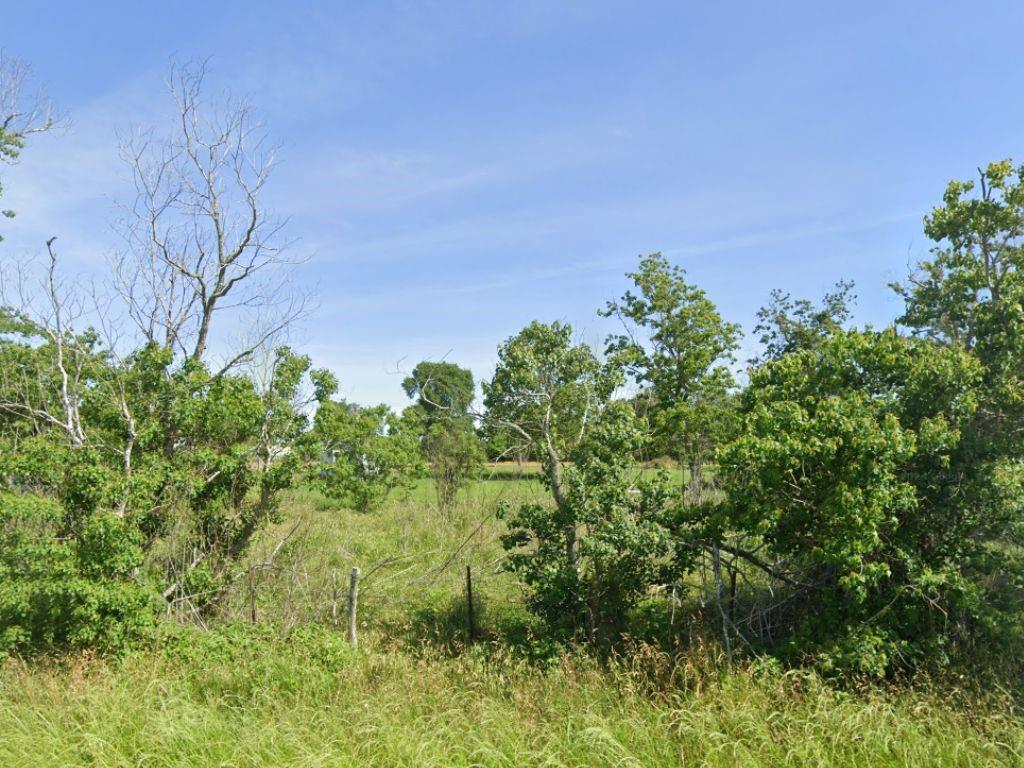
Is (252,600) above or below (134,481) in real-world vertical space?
below

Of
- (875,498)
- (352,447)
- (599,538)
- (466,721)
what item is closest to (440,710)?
(466,721)

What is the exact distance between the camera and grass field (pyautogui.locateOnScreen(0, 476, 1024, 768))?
5320 millimetres

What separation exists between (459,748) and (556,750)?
2.50ft

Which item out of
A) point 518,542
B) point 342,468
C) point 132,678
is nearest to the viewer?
point 132,678

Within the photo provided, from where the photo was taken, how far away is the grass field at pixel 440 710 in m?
5.32

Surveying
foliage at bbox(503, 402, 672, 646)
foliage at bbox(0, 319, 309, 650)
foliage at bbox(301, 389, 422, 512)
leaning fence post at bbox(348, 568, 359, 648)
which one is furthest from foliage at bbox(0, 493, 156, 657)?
foliage at bbox(503, 402, 672, 646)

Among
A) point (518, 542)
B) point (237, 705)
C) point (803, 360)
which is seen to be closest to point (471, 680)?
point (518, 542)

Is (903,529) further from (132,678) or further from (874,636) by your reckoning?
(132,678)

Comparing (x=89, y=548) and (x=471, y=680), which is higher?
(x=89, y=548)

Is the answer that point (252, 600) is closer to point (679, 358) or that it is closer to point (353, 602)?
point (353, 602)

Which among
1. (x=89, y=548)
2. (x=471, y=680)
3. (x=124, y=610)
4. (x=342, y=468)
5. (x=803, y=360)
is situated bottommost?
(x=471, y=680)

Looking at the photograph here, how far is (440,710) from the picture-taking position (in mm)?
6809

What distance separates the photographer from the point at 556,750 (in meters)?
5.45

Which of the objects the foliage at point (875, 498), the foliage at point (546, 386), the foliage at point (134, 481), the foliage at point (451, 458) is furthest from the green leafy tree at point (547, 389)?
the foliage at point (451, 458)
